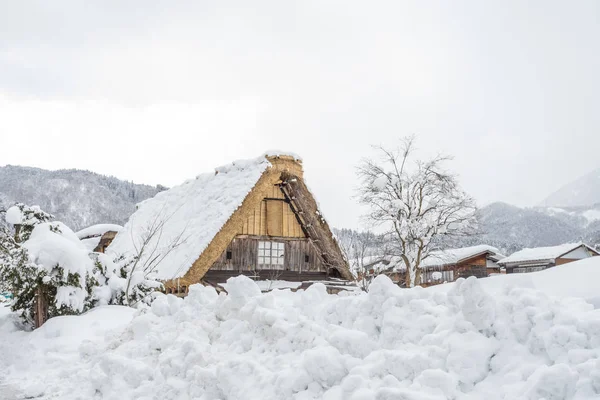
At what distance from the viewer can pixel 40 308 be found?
8.79m

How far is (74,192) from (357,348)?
3153 inches

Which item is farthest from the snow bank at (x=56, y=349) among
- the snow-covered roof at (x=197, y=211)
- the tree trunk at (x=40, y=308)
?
the snow-covered roof at (x=197, y=211)

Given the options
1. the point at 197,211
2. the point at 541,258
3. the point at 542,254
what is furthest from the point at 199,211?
the point at 542,254

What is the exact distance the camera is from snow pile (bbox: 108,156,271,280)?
12.8 m

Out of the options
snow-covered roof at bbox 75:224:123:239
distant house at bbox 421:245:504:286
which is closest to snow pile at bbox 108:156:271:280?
snow-covered roof at bbox 75:224:123:239

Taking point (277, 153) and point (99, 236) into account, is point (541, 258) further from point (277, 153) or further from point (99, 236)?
point (99, 236)

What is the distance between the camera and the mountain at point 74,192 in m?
70.1

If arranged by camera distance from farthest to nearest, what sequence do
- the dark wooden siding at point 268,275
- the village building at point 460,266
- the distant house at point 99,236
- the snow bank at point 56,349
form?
the village building at point 460,266 < the distant house at point 99,236 < the dark wooden siding at point 268,275 < the snow bank at point 56,349

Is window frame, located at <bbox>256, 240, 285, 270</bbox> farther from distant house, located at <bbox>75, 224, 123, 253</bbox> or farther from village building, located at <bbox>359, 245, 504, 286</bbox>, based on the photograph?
village building, located at <bbox>359, 245, 504, 286</bbox>

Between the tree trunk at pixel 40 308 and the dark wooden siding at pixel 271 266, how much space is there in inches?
224

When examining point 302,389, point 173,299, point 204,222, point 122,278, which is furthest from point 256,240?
point 302,389

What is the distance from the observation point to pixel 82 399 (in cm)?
493

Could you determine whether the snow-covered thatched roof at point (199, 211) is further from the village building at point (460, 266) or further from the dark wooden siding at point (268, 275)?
the village building at point (460, 266)

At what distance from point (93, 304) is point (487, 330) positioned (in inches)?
332
